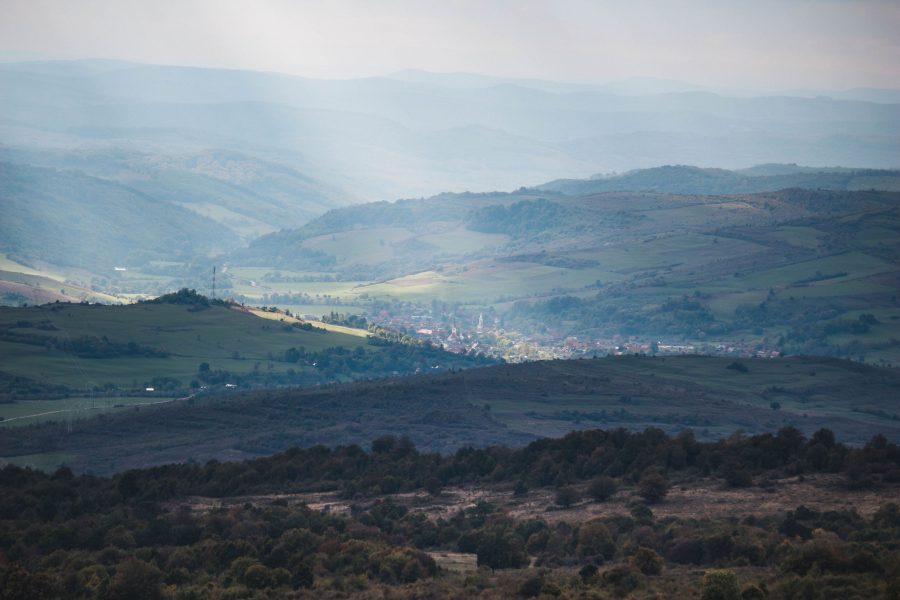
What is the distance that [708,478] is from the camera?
55.2 m

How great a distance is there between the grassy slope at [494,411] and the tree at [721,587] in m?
53.9

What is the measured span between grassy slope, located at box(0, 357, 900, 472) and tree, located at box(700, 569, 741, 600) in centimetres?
5388

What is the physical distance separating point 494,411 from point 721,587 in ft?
219

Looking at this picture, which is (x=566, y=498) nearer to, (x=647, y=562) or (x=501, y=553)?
(x=501, y=553)

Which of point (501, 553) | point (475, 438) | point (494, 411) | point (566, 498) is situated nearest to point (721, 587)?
point (501, 553)

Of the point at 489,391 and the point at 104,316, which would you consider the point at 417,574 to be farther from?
the point at 104,316

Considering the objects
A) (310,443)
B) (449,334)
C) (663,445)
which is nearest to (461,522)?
(663,445)

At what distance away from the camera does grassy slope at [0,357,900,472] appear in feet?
292

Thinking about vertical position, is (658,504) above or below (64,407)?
below

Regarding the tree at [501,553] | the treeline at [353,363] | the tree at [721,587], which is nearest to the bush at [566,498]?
the tree at [501,553]

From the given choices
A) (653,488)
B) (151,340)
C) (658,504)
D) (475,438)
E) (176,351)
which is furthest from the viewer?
(151,340)

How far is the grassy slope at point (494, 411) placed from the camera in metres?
88.9

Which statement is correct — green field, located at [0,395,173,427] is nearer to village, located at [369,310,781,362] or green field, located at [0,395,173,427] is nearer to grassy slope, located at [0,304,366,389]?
grassy slope, located at [0,304,366,389]

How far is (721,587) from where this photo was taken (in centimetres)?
3344
